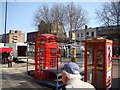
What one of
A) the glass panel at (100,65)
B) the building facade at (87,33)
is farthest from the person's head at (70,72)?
the building facade at (87,33)

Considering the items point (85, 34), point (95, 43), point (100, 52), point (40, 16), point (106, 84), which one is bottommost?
point (106, 84)

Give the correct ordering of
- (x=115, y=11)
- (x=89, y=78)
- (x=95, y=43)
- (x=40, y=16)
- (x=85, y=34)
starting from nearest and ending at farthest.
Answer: (x=95, y=43)
(x=89, y=78)
(x=115, y=11)
(x=40, y=16)
(x=85, y=34)

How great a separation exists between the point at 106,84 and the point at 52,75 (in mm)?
3582

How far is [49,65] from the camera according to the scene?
27.1ft

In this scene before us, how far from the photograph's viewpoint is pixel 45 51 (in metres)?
8.03

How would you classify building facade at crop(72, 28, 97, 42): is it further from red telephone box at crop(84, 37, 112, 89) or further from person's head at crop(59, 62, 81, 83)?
person's head at crop(59, 62, 81, 83)

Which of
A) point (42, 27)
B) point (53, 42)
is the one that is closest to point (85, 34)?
point (42, 27)

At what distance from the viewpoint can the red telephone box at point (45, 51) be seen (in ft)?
26.4

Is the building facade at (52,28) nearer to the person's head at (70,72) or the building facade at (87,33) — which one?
the building facade at (87,33)

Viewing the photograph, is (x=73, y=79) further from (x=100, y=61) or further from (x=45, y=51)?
(x=45, y=51)

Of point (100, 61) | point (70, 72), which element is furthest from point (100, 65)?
point (70, 72)

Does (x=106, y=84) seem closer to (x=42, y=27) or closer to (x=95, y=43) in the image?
(x=95, y=43)

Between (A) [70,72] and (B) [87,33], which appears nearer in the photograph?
(A) [70,72]

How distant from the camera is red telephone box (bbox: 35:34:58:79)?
8.06 metres
